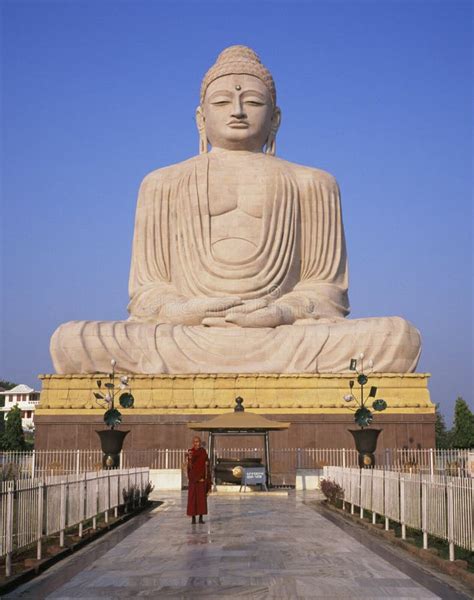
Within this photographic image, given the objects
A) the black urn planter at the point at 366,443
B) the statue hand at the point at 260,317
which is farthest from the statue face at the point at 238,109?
the black urn planter at the point at 366,443

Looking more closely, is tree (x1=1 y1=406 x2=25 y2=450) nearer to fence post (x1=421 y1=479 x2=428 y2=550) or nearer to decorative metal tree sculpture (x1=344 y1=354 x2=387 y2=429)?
Answer: decorative metal tree sculpture (x1=344 y1=354 x2=387 y2=429)

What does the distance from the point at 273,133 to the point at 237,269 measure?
4.29 m

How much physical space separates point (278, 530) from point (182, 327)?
1067cm

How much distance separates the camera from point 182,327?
19.5m

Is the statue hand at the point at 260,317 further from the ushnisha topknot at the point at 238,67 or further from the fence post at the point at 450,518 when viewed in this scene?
the fence post at the point at 450,518

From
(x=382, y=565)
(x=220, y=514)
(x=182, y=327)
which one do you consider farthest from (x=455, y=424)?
(x=382, y=565)

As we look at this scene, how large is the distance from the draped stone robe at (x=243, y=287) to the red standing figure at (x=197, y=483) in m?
9.26

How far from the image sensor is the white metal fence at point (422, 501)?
676 cm

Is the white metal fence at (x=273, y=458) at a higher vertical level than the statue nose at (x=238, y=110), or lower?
lower

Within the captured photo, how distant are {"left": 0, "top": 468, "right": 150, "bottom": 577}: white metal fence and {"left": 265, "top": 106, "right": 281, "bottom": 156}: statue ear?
1369 cm

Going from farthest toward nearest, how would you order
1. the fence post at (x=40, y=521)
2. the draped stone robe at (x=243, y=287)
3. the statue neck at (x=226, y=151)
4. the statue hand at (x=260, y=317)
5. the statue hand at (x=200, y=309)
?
the statue neck at (x=226, y=151) < the statue hand at (x=200, y=309) < the statue hand at (x=260, y=317) < the draped stone robe at (x=243, y=287) < the fence post at (x=40, y=521)

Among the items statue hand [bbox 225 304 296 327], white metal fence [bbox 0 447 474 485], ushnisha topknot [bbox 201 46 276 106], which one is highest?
ushnisha topknot [bbox 201 46 276 106]

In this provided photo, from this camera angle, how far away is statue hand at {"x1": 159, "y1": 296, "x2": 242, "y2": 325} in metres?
19.8

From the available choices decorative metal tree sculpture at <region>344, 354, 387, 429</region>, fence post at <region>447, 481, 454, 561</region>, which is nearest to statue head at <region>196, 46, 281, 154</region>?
decorative metal tree sculpture at <region>344, 354, 387, 429</region>
